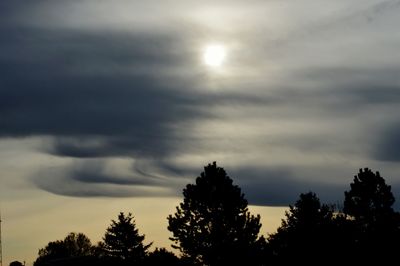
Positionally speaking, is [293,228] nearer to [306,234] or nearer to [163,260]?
[306,234]

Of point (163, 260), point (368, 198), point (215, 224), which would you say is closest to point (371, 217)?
point (368, 198)

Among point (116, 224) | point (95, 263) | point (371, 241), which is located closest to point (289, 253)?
point (371, 241)

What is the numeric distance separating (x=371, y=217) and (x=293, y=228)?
10243 mm

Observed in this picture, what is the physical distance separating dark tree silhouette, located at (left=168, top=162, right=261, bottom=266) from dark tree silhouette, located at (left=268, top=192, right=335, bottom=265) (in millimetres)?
4381

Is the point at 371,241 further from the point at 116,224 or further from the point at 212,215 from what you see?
the point at 116,224

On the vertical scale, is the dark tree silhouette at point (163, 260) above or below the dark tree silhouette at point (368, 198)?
below

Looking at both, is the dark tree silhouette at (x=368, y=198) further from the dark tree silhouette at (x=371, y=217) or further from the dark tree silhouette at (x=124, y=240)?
the dark tree silhouette at (x=124, y=240)

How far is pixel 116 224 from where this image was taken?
139125 mm

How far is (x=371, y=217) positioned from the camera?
281 feet

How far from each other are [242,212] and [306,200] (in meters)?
9.16

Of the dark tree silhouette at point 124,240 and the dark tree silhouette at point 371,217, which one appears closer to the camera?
the dark tree silhouette at point 371,217

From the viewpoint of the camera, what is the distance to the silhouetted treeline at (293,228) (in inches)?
3297

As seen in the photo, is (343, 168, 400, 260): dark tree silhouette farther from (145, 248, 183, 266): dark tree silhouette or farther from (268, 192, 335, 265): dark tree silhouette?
(145, 248, 183, 266): dark tree silhouette

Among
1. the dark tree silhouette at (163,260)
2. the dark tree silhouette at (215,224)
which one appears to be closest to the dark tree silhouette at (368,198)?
the dark tree silhouette at (215,224)
